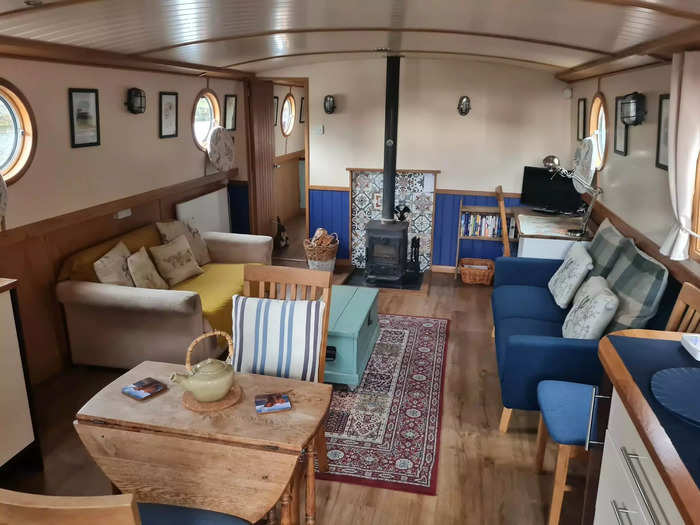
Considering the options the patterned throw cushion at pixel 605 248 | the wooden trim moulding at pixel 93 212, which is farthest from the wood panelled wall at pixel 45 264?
the patterned throw cushion at pixel 605 248

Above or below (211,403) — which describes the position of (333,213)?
above

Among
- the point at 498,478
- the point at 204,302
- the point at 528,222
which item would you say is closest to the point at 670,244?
the point at 498,478

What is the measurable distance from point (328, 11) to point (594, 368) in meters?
2.27

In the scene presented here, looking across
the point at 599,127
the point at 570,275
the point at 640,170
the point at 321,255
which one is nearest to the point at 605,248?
the point at 570,275

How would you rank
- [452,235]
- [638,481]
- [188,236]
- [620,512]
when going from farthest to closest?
[452,235] → [188,236] → [620,512] → [638,481]

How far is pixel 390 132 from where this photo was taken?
576 cm

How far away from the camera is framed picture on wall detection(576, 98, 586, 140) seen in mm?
5227

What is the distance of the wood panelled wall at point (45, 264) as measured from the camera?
11.7 feet

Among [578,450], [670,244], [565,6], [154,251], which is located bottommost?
[578,450]

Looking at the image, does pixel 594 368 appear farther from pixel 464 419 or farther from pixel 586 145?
pixel 586 145

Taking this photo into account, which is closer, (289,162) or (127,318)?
(127,318)

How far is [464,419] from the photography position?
3.44 metres

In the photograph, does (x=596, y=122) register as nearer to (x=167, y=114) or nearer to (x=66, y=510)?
(x=167, y=114)

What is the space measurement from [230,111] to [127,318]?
3.20 meters
